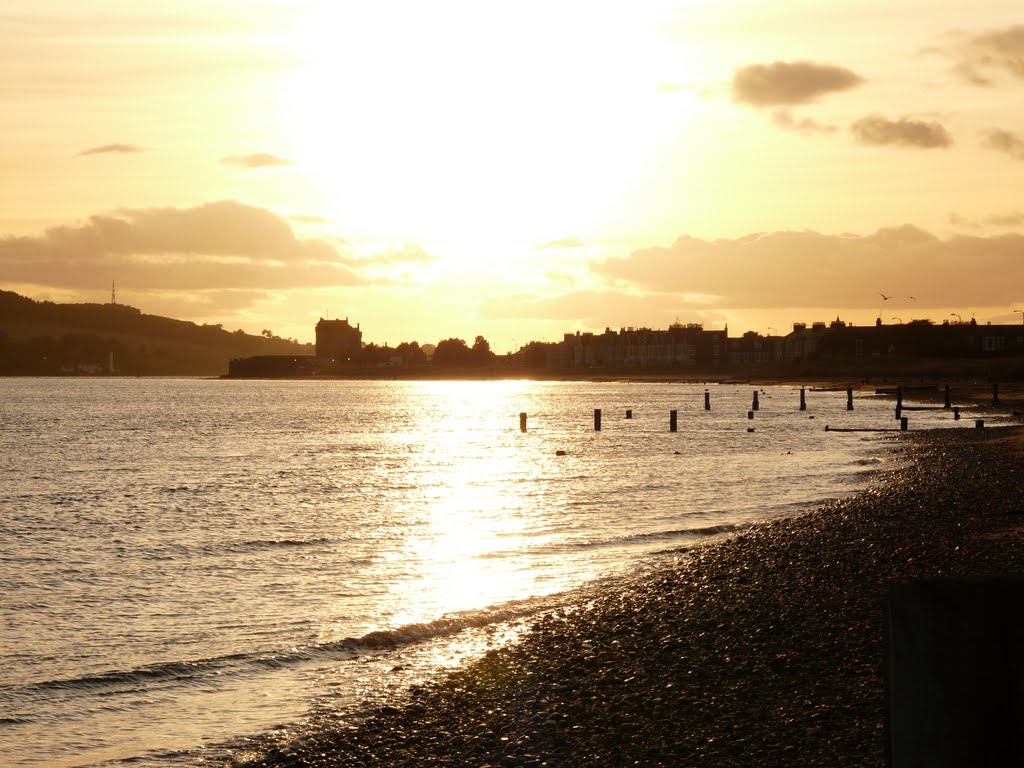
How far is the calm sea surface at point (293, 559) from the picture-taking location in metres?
13.7

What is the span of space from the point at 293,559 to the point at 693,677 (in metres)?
15.0

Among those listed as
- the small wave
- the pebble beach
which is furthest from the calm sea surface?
the pebble beach

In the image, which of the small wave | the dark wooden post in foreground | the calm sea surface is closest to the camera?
the dark wooden post in foreground

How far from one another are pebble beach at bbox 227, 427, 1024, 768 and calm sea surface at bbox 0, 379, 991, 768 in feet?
3.80

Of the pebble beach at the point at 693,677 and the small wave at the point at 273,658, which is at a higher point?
the pebble beach at the point at 693,677

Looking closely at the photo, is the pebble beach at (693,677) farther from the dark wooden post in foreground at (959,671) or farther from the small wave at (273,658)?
the dark wooden post in foreground at (959,671)

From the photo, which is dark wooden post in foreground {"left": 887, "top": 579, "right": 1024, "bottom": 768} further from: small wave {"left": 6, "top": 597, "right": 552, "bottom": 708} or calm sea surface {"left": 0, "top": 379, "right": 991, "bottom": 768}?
small wave {"left": 6, "top": 597, "right": 552, "bottom": 708}

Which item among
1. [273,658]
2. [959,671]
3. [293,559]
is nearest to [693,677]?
[273,658]

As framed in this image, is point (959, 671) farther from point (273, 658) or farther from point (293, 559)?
point (293, 559)

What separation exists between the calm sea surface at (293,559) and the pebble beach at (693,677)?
116 cm

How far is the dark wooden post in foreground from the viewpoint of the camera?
102 inches

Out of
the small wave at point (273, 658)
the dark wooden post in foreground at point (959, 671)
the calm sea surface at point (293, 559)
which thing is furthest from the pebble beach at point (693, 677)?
the dark wooden post in foreground at point (959, 671)

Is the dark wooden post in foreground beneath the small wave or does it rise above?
above

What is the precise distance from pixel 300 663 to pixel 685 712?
21.7 ft
